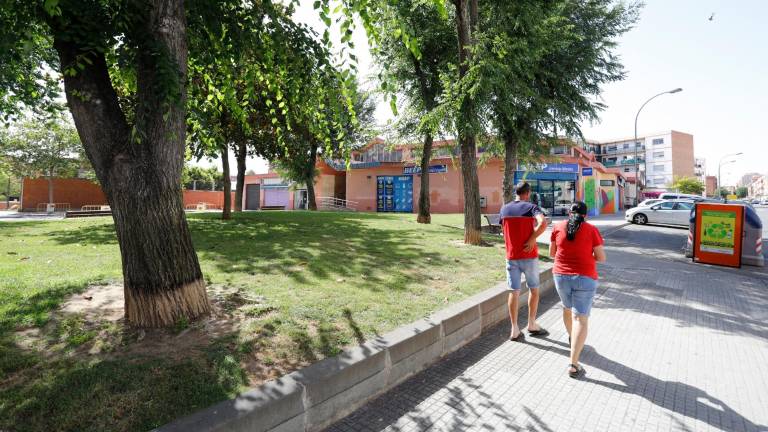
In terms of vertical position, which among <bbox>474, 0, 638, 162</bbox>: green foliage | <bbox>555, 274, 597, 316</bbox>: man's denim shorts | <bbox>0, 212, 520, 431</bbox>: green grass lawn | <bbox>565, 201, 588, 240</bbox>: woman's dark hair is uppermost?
<bbox>474, 0, 638, 162</bbox>: green foliage

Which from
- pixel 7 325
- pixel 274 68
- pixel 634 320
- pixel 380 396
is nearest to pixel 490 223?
pixel 634 320

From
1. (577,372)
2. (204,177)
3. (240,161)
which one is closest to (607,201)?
(240,161)

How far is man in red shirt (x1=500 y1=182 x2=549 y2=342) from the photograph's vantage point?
4.42 meters

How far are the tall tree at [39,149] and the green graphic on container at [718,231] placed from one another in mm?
37645

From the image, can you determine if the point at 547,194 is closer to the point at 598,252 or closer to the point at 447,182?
the point at 447,182

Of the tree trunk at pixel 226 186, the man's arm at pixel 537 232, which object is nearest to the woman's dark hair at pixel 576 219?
the man's arm at pixel 537 232

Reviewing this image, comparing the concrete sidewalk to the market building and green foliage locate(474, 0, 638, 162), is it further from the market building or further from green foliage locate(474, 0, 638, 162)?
the market building

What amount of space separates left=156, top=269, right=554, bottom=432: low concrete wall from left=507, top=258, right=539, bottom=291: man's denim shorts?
25.2 inches

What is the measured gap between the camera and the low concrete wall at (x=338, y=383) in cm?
225

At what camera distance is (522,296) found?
224 inches

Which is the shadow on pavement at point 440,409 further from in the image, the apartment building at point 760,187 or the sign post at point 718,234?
the apartment building at point 760,187

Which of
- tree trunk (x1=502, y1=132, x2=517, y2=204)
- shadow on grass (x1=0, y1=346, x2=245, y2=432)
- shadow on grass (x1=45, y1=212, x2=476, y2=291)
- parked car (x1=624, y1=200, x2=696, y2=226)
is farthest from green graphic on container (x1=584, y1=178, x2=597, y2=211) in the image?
shadow on grass (x1=0, y1=346, x2=245, y2=432)

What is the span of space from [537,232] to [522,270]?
56 cm

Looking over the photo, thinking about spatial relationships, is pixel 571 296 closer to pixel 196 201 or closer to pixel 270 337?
pixel 270 337
